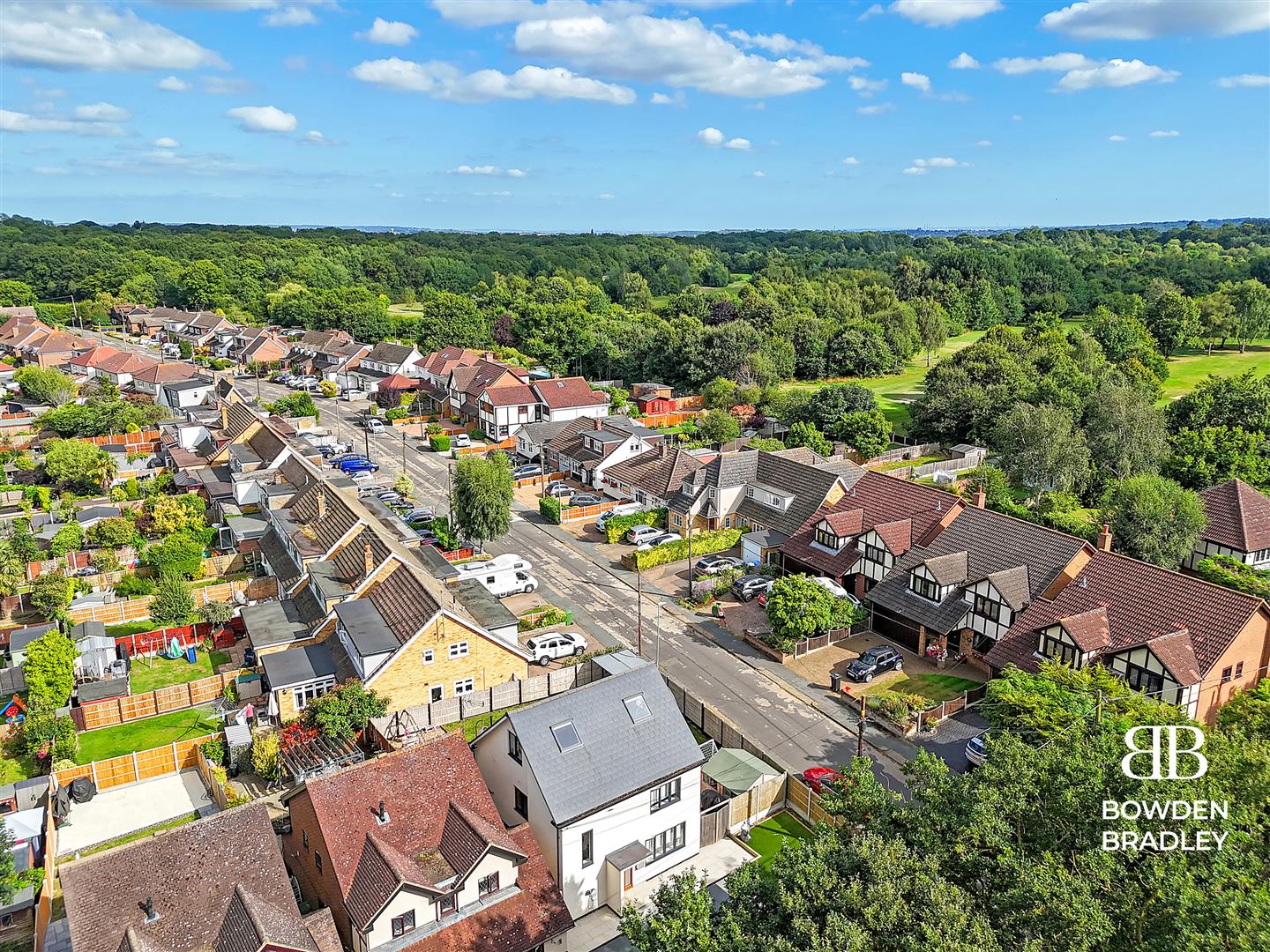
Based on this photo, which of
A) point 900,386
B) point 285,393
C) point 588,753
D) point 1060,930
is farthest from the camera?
point 900,386

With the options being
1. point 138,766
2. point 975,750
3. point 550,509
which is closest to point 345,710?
point 138,766

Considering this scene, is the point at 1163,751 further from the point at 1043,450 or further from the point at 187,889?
the point at 1043,450

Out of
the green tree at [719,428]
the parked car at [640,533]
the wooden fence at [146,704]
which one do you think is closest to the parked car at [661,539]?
the parked car at [640,533]

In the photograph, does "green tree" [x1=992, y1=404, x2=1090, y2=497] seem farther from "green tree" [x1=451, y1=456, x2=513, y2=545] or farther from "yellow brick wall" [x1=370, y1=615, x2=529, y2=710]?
"yellow brick wall" [x1=370, y1=615, x2=529, y2=710]

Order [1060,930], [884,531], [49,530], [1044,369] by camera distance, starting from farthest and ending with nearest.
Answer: [1044,369] → [49,530] → [884,531] → [1060,930]

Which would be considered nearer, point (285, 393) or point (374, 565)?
point (374, 565)

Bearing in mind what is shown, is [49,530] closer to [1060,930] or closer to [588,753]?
[588,753]

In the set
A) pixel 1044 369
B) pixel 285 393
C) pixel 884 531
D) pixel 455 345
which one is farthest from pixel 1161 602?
pixel 455 345
